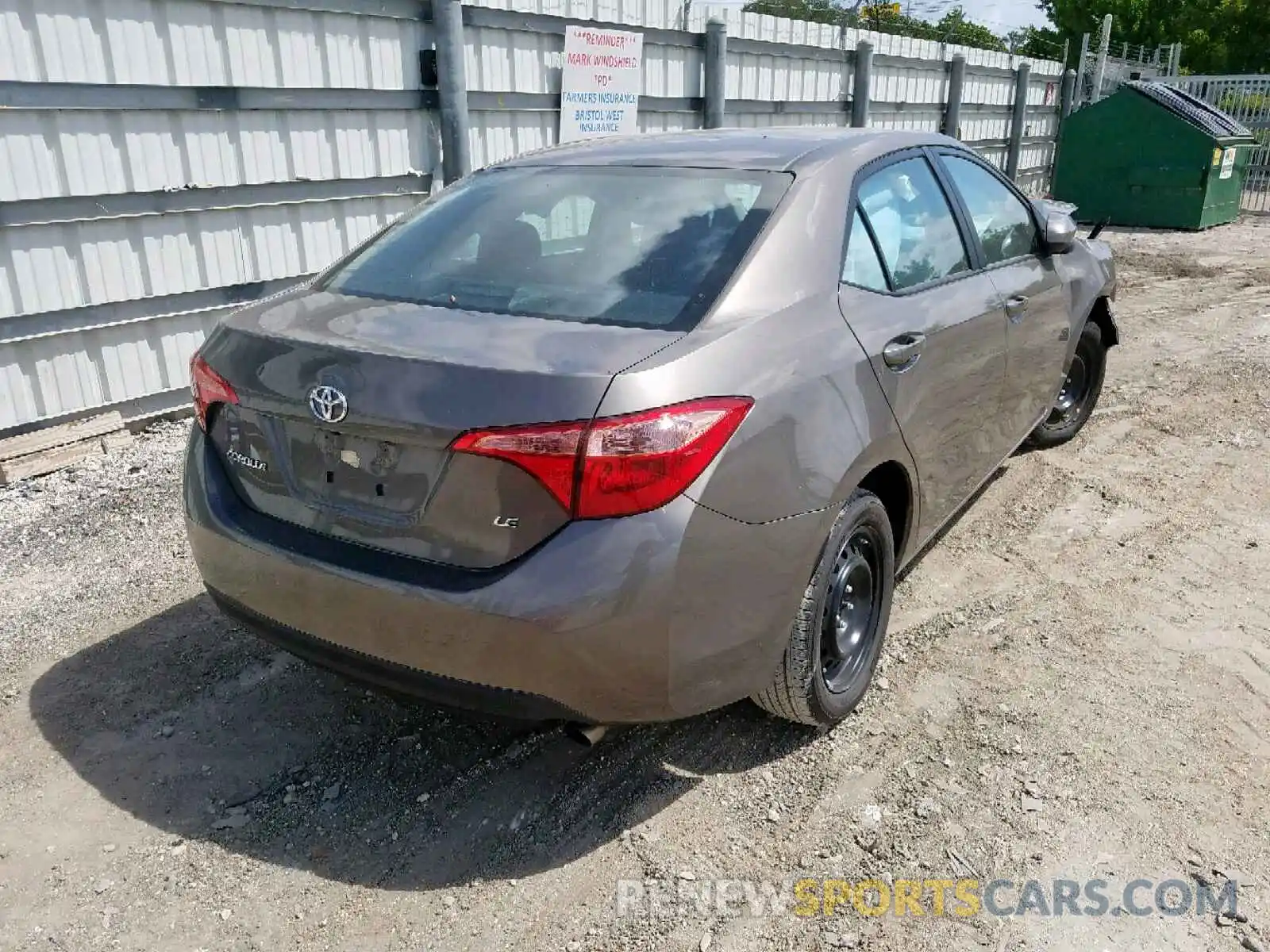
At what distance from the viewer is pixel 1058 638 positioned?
136 inches

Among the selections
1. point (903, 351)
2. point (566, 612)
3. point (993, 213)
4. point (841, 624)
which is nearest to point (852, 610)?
point (841, 624)

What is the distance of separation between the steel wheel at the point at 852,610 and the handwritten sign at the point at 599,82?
216 inches

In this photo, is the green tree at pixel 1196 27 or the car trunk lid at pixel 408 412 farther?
the green tree at pixel 1196 27

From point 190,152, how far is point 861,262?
4.30 m

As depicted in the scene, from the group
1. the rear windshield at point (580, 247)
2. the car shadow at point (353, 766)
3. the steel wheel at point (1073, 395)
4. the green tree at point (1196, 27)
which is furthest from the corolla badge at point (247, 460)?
the green tree at point (1196, 27)

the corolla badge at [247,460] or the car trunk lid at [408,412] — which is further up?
the car trunk lid at [408,412]

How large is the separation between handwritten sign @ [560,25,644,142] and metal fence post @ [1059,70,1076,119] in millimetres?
12160

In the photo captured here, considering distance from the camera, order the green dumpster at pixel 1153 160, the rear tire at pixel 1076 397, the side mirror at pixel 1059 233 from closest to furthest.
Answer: the side mirror at pixel 1059 233, the rear tire at pixel 1076 397, the green dumpster at pixel 1153 160

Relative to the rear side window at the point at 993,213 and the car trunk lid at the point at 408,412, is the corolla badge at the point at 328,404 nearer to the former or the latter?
the car trunk lid at the point at 408,412

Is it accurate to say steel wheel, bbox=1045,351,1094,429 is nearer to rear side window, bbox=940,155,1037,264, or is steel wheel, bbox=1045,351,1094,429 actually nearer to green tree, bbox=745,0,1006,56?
rear side window, bbox=940,155,1037,264

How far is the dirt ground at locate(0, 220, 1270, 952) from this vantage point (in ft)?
7.50

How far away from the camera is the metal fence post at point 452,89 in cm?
665

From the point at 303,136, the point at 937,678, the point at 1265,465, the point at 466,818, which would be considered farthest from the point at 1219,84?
the point at 466,818

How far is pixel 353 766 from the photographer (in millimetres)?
2814
